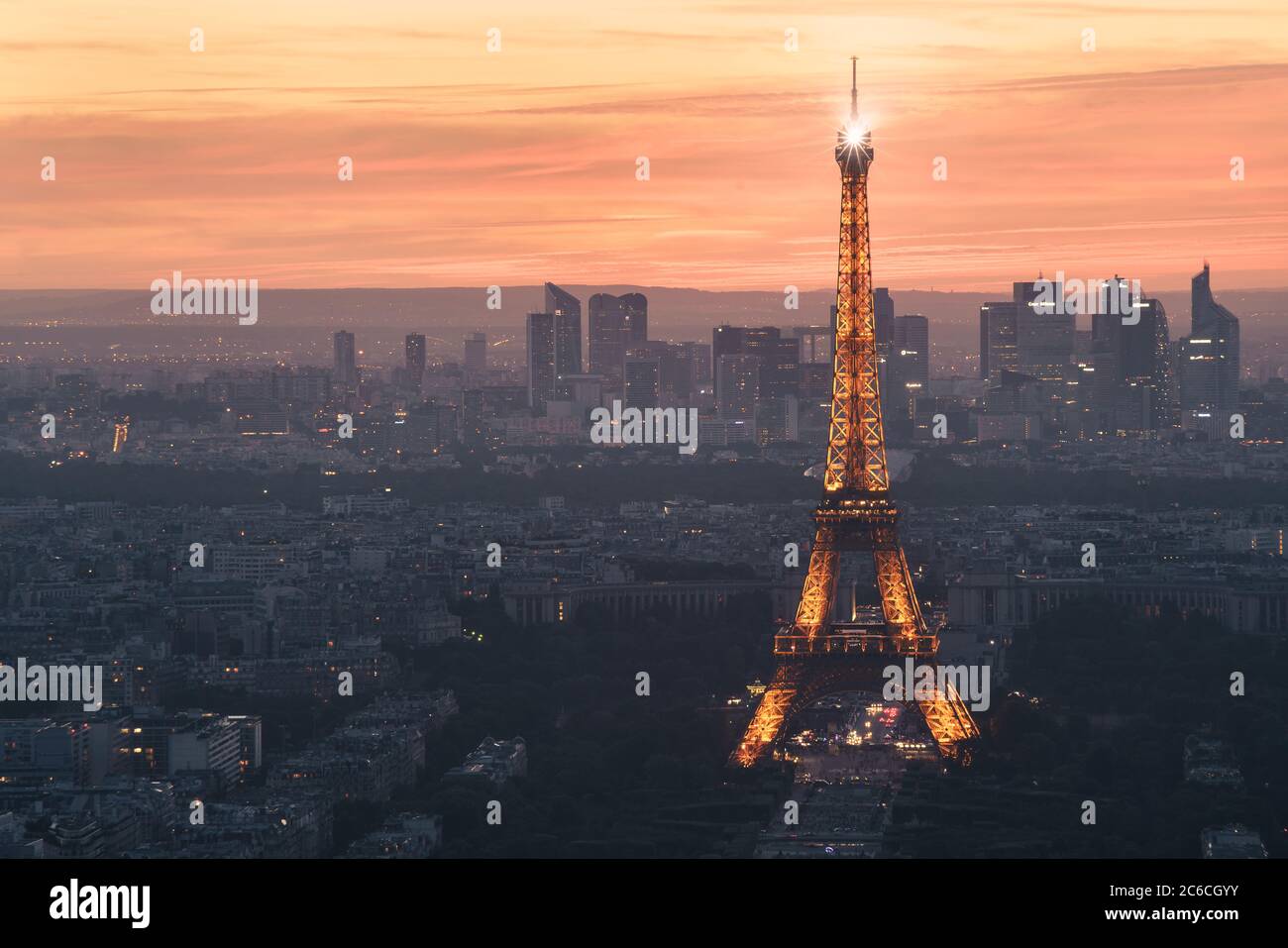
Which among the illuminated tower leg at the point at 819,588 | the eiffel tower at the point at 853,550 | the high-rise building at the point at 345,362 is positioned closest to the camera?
the eiffel tower at the point at 853,550

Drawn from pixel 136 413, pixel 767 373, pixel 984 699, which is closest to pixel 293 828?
pixel 984 699

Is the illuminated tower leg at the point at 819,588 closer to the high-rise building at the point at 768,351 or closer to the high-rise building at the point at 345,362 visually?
the high-rise building at the point at 768,351

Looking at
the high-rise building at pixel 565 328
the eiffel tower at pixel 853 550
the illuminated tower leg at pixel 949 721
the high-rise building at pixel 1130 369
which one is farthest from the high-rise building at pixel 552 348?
the illuminated tower leg at pixel 949 721

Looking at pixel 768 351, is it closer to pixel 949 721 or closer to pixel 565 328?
pixel 565 328

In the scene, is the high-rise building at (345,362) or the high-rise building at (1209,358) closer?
the high-rise building at (1209,358)

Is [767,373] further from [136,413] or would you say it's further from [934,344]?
[136,413]
